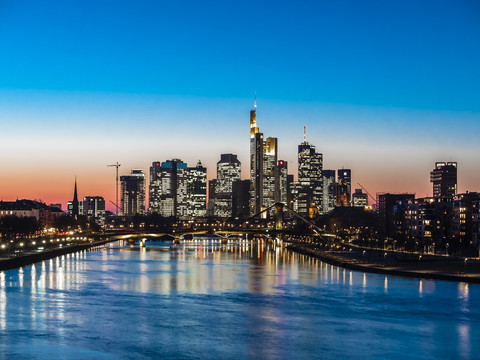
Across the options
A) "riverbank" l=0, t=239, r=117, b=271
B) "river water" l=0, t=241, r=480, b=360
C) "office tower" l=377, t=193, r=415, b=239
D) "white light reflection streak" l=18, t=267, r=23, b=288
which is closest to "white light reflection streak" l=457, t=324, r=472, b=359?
"river water" l=0, t=241, r=480, b=360

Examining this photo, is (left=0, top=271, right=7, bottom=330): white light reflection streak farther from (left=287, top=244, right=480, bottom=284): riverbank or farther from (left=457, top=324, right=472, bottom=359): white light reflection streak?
(left=287, top=244, right=480, bottom=284): riverbank

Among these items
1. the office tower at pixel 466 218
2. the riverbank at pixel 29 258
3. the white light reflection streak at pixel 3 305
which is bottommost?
the riverbank at pixel 29 258

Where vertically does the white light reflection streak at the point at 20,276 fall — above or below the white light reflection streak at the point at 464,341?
below

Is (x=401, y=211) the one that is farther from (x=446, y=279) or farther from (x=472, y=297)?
(x=472, y=297)

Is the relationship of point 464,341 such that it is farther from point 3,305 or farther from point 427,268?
point 427,268

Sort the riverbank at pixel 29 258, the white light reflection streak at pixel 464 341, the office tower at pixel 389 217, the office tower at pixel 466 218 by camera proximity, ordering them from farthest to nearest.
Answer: the office tower at pixel 389 217 < the office tower at pixel 466 218 < the riverbank at pixel 29 258 < the white light reflection streak at pixel 464 341

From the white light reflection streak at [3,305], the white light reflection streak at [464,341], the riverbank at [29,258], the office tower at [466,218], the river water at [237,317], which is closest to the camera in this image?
the white light reflection streak at [464,341]

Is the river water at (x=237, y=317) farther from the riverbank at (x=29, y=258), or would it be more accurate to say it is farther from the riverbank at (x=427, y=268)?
the riverbank at (x=29, y=258)

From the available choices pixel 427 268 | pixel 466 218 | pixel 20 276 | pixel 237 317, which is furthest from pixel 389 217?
pixel 237 317

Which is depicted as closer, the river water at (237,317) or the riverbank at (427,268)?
the river water at (237,317)

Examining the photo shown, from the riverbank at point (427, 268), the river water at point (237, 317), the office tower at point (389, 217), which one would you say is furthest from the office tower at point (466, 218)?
the river water at point (237, 317)
